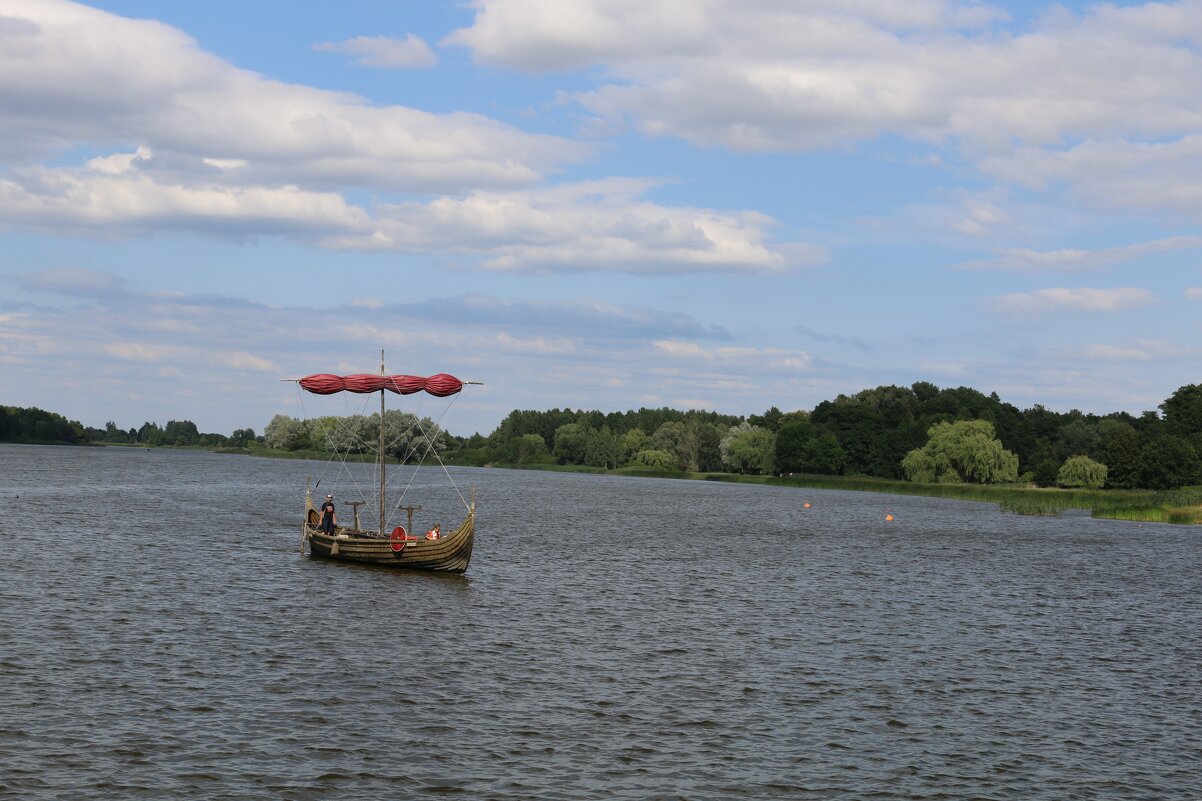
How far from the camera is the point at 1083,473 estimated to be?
516ft

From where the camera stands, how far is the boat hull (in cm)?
4753

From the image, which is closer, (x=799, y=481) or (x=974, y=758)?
(x=974, y=758)

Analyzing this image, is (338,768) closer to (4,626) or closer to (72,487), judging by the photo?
(4,626)

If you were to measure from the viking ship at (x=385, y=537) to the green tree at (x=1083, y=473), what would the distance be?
421ft

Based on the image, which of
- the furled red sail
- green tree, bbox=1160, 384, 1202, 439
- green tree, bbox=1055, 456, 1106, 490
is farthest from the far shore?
the furled red sail

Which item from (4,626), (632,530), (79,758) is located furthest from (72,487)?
(79,758)

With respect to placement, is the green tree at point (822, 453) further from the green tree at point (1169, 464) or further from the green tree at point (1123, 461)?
the green tree at point (1169, 464)

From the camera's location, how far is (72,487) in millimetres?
106938

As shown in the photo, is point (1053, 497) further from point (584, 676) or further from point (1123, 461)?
point (584, 676)

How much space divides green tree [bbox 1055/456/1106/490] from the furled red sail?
128 metres

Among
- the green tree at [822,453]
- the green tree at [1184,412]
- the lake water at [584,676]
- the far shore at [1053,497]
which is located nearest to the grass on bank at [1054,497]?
the far shore at [1053,497]

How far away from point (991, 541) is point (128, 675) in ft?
213

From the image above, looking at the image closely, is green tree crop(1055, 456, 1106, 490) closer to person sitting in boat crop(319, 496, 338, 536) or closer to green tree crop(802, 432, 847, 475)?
green tree crop(802, 432, 847, 475)

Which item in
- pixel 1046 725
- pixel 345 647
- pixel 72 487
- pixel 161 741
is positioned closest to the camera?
pixel 161 741
